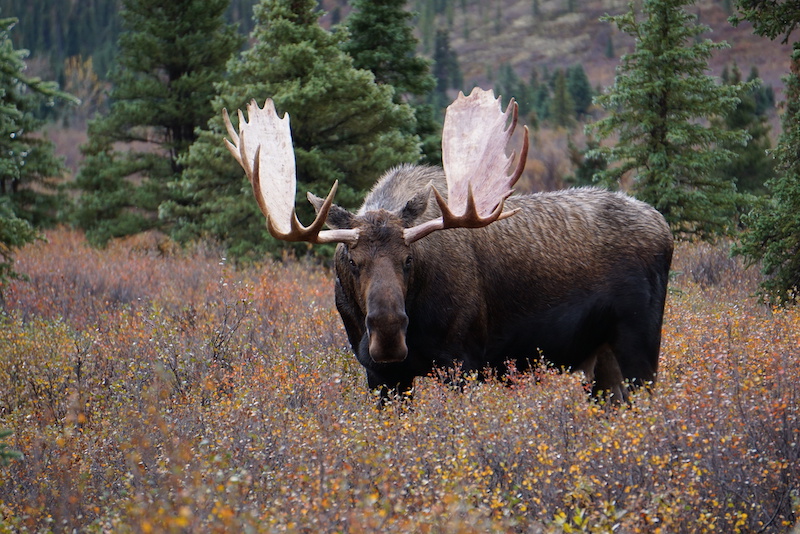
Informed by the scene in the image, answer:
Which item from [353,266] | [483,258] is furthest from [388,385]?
[483,258]

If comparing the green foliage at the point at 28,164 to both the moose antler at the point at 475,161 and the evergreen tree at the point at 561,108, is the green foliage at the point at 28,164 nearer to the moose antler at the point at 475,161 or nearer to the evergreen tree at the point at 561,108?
the moose antler at the point at 475,161

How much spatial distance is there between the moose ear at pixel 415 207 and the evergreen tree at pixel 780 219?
4787mm

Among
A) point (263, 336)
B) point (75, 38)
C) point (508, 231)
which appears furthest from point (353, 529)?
point (75, 38)

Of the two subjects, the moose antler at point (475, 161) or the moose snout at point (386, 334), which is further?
the moose antler at point (475, 161)

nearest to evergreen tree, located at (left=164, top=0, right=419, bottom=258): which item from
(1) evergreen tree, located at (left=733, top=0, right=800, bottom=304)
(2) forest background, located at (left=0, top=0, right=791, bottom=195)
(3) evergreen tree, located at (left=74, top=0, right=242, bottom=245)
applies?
(3) evergreen tree, located at (left=74, top=0, right=242, bottom=245)

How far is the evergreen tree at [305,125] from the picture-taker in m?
13.6

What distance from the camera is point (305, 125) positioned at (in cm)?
1398

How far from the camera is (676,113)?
13633 millimetres

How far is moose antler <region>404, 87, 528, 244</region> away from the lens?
5832 mm

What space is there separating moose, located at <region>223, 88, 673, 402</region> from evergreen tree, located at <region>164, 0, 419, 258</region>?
22.8ft

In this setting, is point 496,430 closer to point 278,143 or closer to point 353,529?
point 353,529

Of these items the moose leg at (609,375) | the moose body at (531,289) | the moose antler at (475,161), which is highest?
the moose antler at (475,161)

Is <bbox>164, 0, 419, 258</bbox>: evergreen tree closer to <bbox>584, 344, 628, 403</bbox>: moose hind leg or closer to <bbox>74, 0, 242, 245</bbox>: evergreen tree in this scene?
<bbox>74, 0, 242, 245</bbox>: evergreen tree

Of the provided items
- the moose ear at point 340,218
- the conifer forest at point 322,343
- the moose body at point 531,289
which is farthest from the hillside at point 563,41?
the moose ear at point 340,218
